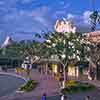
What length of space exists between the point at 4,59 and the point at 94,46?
86.7 meters

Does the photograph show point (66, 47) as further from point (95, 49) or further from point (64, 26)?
point (64, 26)

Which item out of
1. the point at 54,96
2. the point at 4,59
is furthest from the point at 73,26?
the point at 4,59

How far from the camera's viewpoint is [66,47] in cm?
5797

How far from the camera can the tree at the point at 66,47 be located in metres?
56.8

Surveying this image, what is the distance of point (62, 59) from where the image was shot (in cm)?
5688

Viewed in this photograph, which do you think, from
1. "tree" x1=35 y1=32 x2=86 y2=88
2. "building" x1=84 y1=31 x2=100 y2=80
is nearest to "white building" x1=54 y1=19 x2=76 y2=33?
"building" x1=84 y1=31 x2=100 y2=80

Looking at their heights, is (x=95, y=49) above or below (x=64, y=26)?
below

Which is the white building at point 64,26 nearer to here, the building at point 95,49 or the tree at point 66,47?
the building at point 95,49

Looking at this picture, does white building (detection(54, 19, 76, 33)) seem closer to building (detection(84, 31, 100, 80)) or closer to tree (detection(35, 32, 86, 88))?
building (detection(84, 31, 100, 80))

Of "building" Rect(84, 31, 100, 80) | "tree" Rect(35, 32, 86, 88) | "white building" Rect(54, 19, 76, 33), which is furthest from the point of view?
"white building" Rect(54, 19, 76, 33)

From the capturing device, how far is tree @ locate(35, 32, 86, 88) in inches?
2234

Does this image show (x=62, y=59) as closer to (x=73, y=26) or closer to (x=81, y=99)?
(x=81, y=99)

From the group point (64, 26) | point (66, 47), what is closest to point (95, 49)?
point (66, 47)

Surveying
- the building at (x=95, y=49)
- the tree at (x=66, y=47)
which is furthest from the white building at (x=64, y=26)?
the tree at (x=66, y=47)
